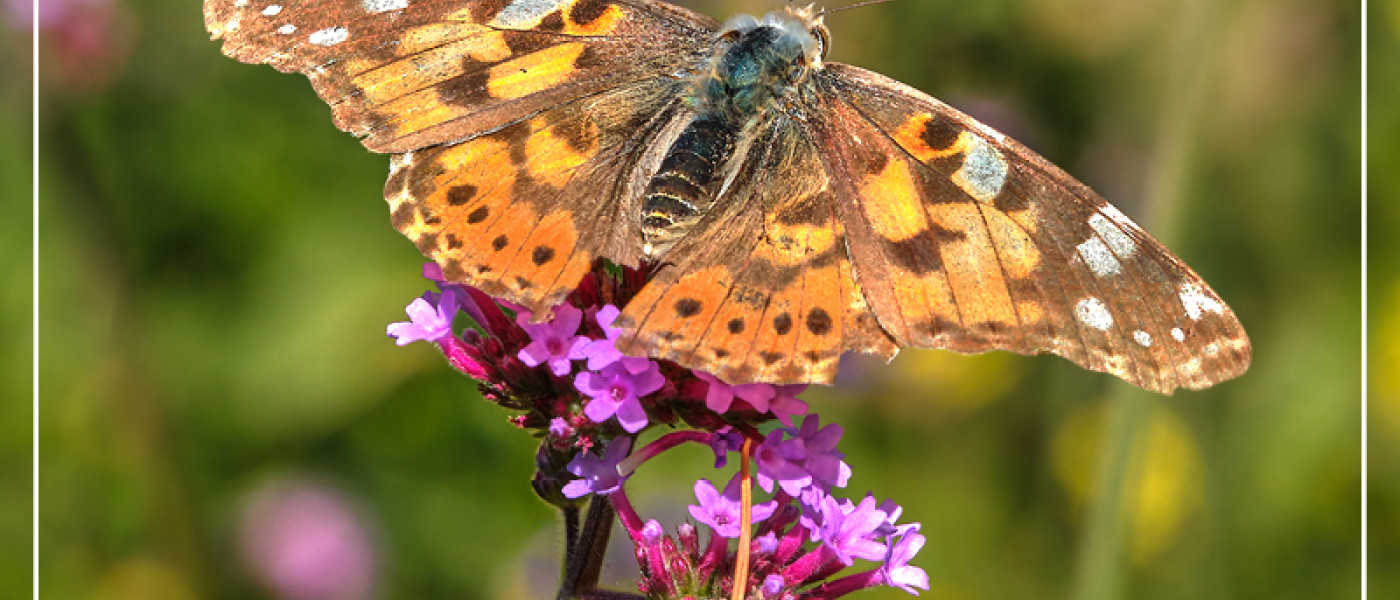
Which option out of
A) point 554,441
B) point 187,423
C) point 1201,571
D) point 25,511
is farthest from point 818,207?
point 25,511

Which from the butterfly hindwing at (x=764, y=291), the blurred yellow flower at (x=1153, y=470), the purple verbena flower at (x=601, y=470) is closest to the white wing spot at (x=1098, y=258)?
the butterfly hindwing at (x=764, y=291)

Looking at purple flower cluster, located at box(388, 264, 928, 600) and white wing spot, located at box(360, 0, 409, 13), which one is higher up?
white wing spot, located at box(360, 0, 409, 13)

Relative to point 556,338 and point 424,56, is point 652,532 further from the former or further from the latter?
point 424,56

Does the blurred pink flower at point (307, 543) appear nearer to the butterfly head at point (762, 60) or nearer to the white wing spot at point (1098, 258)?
the butterfly head at point (762, 60)

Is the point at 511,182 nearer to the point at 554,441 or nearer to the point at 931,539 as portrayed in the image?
the point at 554,441

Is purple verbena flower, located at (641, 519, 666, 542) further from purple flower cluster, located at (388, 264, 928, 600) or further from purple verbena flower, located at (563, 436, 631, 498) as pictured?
purple verbena flower, located at (563, 436, 631, 498)

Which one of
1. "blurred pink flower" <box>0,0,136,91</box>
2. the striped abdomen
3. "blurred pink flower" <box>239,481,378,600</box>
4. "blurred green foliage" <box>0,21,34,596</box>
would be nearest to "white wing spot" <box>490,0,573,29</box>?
the striped abdomen
